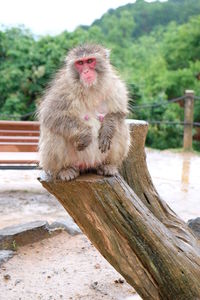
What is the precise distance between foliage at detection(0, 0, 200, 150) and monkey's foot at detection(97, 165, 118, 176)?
59 centimetres

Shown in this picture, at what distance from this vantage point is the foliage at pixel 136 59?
9.80m

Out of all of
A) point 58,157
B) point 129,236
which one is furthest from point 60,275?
point 58,157

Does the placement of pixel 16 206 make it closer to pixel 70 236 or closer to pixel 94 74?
pixel 70 236

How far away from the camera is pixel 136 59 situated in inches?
818

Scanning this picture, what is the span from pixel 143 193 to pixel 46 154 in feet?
2.81

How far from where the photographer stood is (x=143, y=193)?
2.96 m

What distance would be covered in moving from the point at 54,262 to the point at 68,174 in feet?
4.65

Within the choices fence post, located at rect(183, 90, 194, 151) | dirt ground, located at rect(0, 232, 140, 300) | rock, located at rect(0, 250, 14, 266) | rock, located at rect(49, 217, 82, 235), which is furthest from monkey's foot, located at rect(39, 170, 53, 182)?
fence post, located at rect(183, 90, 194, 151)

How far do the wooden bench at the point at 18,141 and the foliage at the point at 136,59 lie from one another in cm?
63

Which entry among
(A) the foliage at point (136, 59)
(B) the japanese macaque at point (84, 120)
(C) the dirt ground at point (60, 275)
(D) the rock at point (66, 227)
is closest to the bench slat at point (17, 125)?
(A) the foliage at point (136, 59)

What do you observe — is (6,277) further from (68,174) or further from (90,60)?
(90,60)

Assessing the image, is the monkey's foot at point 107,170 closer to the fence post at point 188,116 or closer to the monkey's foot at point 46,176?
the monkey's foot at point 46,176

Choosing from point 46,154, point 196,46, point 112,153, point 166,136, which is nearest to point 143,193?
point 112,153

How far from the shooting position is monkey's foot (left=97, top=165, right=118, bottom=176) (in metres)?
2.32
